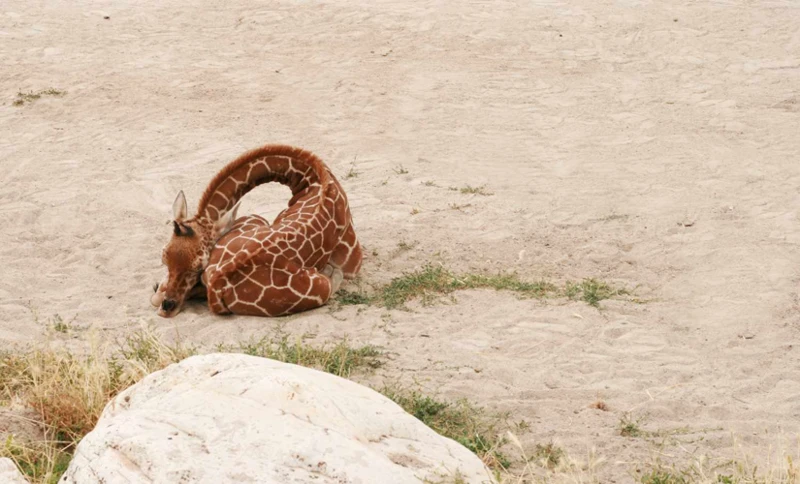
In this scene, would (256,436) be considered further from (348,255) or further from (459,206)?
(459,206)

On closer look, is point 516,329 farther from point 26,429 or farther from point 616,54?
point 616,54

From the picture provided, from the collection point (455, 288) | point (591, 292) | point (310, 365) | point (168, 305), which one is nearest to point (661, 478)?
point (310, 365)

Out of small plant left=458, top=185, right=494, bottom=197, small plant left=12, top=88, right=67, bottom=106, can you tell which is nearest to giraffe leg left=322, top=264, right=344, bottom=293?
small plant left=458, top=185, right=494, bottom=197

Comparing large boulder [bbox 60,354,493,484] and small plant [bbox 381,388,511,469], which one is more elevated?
→ large boulder [bbox 60,354,493,484]

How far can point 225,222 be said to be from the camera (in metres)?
7.35

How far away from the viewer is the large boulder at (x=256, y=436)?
3398 millimetres

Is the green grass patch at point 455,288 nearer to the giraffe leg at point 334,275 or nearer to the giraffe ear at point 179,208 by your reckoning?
the giraffe leg at point 334,275

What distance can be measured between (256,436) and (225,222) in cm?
401

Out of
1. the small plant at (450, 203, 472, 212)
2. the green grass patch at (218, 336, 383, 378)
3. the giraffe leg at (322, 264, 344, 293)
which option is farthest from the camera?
the small plant at (450, 203, 472, 212)

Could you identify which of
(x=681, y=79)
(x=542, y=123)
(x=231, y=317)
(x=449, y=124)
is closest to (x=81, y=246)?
(x=231, y=317)

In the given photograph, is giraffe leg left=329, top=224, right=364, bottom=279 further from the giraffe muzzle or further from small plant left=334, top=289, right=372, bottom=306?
the giraffe muzzle

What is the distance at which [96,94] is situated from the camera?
11539 millimetres

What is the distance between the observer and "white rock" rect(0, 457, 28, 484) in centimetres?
385

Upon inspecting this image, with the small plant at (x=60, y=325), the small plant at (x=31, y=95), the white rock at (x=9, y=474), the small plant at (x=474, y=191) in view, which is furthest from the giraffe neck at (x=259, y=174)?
the small plant at (x=31, y=95)
